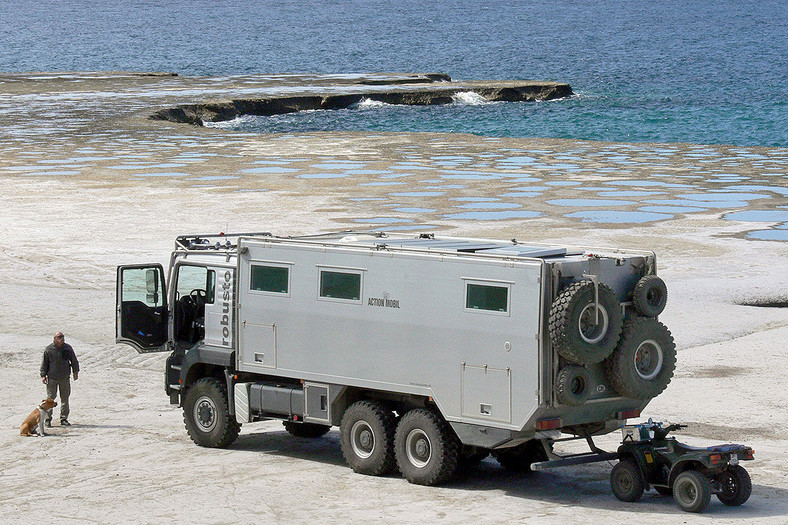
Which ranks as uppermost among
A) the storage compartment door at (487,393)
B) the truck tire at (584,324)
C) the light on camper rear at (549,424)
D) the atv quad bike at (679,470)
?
the truck tire at (584,324)

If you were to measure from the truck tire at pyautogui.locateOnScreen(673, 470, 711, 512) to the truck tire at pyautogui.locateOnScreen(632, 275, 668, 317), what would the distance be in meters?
1.81

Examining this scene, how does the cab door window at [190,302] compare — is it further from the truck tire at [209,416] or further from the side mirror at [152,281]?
the truck tire at [209,416]

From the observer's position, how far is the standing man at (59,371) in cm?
1664

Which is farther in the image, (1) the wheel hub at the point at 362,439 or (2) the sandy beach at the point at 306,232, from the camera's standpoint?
(1) the wheel hub at the point at 362,439

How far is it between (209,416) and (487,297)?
458cm

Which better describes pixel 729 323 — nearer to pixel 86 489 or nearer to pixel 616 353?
pixel 616 353

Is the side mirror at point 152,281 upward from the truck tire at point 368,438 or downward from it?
upward

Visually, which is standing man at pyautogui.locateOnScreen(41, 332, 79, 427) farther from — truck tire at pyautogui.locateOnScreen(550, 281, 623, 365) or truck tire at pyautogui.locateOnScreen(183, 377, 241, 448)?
truck tire at pyautogui.locateOnScreen(550, 281, 623, 365)

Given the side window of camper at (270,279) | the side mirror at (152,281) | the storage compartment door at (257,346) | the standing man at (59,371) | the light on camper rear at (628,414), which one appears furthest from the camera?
the standing man at (59,371)

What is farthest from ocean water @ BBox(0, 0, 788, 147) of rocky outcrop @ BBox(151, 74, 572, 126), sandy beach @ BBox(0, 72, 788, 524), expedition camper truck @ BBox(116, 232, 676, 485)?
expedition camper truck @ BBox(116, 232, 676, 485)

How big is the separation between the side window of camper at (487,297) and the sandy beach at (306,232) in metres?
1.91

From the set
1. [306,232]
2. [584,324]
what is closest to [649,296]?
[584,324]

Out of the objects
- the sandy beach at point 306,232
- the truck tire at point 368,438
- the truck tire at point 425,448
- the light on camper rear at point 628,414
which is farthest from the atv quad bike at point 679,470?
the truck tire at point 368,438

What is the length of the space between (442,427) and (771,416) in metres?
5.28
